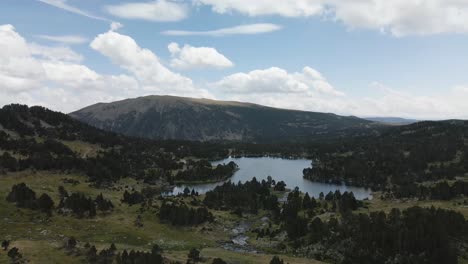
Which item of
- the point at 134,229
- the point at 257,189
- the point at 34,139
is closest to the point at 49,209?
the point at 134,229

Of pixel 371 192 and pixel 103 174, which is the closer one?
pixel 103 174

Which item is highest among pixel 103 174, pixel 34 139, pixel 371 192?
pixel 34 139

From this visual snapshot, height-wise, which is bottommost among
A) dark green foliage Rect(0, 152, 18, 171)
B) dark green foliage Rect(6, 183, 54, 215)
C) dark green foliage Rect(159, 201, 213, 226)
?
dark green foliage Rect(159, 201, 213, 226)

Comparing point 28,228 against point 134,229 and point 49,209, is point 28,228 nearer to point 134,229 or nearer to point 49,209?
point 49,209

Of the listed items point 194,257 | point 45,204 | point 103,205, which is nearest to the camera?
point 194,257

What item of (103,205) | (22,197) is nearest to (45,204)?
(22,197)

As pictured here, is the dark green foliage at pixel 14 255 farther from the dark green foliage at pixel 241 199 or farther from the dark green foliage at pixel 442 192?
the dark green foliage at pixel 442 192

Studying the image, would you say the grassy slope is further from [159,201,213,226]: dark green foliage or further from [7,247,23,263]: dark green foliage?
[159,201,213,226]: dark green foliage

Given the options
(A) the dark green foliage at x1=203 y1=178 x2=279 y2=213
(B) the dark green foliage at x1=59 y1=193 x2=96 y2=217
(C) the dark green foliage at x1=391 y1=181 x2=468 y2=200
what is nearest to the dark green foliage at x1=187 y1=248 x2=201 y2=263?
(B) the dark green foliage at x1=59 y1=193 x2=96 y2=217

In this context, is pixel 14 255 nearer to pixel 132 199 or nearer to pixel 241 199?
pixel 132 199

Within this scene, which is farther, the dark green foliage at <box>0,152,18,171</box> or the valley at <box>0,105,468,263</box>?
the dark green foliage at <box>0,152,18,171</box>

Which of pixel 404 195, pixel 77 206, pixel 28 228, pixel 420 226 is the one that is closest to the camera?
pixel 420 226
